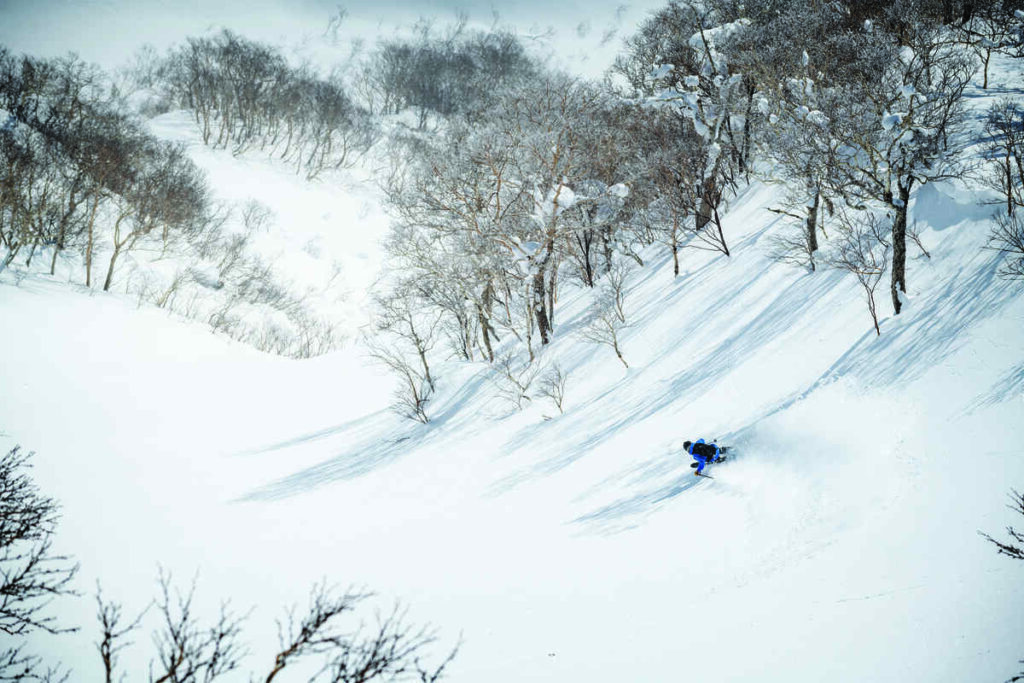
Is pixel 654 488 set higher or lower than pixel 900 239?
lower

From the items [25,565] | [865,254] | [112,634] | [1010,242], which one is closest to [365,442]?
[25,565]

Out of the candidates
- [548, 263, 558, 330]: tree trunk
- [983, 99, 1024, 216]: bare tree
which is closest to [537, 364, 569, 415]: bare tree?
[548, 263, 558, 330]: tree trunk

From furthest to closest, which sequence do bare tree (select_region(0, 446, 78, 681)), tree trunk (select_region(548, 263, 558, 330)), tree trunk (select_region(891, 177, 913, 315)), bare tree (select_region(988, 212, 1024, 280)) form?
tree trunk (select_region(548, 263, 558, 330))
tree trunk (select_region(891, 177, 913, 315))
bare tree (select_region(988, 212, 1024, 280))
bare tree (select_region(0, 446, 78, 681))

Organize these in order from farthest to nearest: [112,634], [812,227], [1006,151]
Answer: [812,227] < [1006,151] < [112,634]

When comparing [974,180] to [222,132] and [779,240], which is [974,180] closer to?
[779,240]

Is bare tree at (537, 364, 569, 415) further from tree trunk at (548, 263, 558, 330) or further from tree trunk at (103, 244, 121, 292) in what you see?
tree trunk at (103, 244, 121, 292)

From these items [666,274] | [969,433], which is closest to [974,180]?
[969,433]

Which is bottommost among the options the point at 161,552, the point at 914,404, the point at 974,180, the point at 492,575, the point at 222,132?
the point at 492,575

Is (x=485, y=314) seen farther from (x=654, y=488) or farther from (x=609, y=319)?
(x=654, y=488)

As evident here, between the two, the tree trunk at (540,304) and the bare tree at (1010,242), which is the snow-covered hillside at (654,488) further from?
the tree trunk at (540,304)
